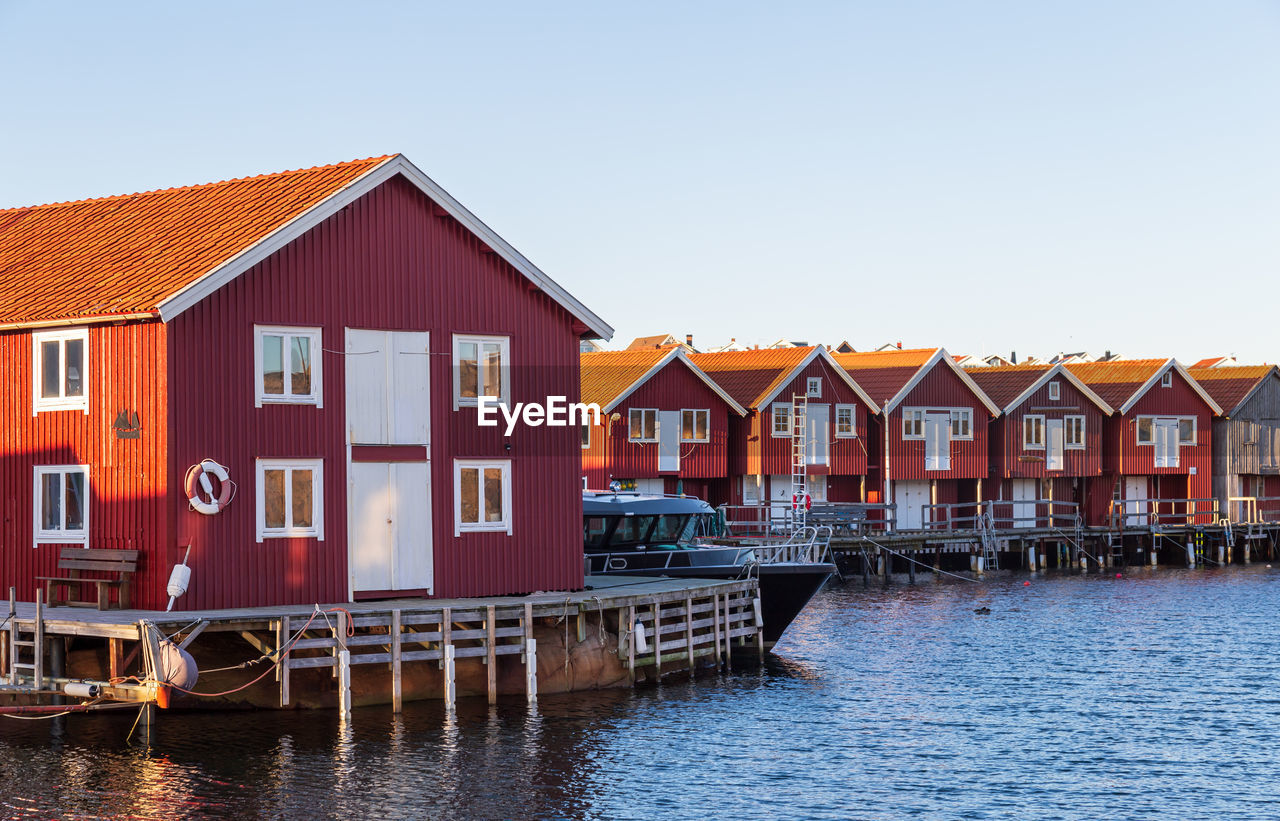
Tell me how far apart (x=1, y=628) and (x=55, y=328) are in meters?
5.47

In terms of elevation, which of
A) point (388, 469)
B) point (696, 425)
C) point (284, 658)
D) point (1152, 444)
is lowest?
point (284, 658)

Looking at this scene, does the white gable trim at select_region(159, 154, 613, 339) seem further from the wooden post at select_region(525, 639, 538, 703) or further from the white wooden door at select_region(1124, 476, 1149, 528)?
the white wooden door at select_region(1124, 476, 1149, 528)

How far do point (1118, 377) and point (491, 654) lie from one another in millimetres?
61067

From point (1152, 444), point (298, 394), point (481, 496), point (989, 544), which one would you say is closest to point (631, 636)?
point (481, 496)

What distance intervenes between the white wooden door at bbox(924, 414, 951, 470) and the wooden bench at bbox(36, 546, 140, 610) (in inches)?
1960

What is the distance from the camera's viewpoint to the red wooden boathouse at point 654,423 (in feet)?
201

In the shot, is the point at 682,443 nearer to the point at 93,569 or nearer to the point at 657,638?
the point at 657,638

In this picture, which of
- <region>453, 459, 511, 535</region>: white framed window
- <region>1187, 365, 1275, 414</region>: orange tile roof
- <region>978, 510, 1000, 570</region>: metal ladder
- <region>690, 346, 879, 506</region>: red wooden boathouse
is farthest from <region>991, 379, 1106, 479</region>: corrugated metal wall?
<region>453, 459, 511, 535</region>: white framed window

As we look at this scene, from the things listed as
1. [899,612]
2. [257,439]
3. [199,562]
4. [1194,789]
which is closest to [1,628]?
[199,562]

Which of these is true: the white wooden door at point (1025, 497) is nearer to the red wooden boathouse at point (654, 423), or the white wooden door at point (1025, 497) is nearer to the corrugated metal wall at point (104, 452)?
the red wooden boathouse at point (654, 423)

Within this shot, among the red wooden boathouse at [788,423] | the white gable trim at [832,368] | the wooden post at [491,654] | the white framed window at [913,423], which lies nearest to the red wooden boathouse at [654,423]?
the red wooden boathouse at [788,423]

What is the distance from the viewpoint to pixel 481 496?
2992 cm

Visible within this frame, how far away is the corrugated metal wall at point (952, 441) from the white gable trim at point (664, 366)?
344 inches

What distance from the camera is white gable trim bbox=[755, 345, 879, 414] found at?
2606 inches
